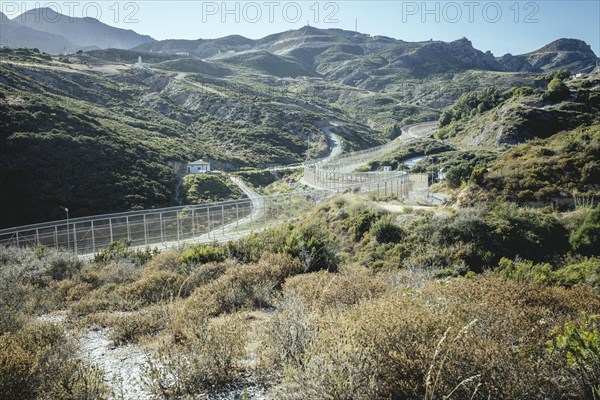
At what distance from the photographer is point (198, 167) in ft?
186

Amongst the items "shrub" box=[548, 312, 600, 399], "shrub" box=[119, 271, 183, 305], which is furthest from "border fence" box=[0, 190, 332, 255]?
"shrub" box=[548, 312, 600, 399]

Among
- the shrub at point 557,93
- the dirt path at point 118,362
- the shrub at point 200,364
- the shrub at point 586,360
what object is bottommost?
the dirt path at point 118,362

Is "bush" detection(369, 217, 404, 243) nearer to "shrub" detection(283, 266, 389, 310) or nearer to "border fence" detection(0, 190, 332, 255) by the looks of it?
"border fence" detection(0, 190, 332, 255)

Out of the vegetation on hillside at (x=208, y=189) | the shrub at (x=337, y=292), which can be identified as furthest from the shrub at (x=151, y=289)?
the vegetation on hillside at (x=208, y=189)

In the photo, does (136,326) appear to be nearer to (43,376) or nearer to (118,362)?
(118,362)

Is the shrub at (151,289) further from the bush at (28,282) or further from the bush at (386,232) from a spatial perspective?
the bush at (386,232)

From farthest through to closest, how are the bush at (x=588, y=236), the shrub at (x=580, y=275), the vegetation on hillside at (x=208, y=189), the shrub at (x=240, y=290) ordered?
the vegetation on hillside at (x=208, y=189)
the bush at (x=588, y=236)
the shrub at (x=580, y=275)
the shrub at (x=240, y=290)

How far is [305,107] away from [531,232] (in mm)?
103004

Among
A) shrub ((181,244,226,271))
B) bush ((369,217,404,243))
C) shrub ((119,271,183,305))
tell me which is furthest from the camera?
bush ((369,217,404,243))

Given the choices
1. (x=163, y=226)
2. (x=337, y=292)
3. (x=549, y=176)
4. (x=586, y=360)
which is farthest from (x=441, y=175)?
(x=586, y=360)

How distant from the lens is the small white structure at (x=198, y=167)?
5565 centimetres

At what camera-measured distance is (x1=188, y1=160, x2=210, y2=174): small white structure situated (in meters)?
55.7

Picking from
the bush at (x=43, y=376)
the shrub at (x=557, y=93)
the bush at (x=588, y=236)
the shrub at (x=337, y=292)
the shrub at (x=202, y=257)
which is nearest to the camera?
the bush at (x=43, y=376)

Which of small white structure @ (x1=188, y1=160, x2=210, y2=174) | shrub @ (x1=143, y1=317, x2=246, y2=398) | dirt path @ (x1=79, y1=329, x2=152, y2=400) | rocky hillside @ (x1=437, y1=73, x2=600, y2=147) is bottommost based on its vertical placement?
dirt path @ (x1=79, y1=329, x2=152, y2=400)
